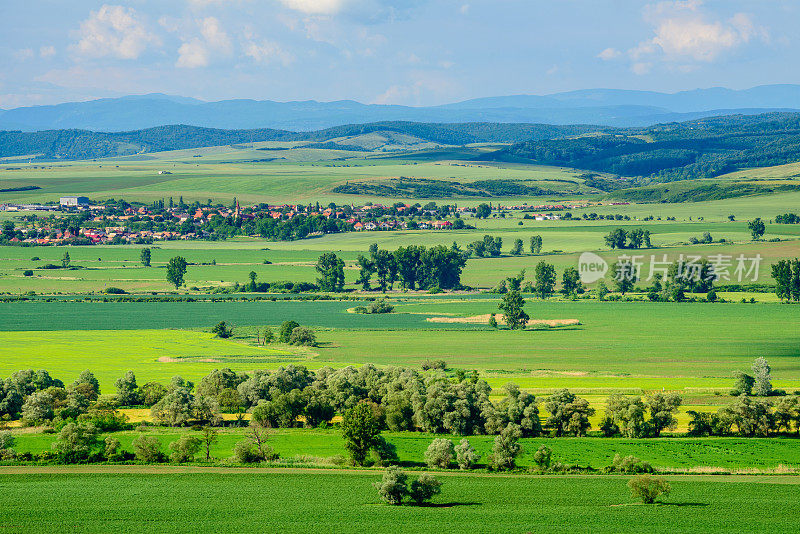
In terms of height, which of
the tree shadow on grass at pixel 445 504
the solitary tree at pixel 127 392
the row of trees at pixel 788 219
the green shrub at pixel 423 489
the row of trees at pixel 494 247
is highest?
the row of trees at pixel 788 219

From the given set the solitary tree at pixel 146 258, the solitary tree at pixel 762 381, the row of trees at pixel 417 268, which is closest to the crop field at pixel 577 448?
the solitary tree at pixel 762 381

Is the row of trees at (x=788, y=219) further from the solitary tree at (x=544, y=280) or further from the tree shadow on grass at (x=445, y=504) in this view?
the tree shadow on grass at (x=445, y=504)

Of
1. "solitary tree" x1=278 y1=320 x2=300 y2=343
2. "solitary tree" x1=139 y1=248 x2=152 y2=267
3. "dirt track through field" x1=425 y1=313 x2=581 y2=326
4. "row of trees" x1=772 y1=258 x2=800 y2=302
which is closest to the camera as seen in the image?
"solitary tree" x1=278 y1=320 x2=300 y2=343

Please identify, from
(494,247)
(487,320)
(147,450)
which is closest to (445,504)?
(147,450)

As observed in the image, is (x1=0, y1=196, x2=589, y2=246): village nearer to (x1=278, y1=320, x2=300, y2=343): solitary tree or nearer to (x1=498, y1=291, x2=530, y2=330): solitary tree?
(x1=498, y1=291, x2=530, y2=330): solitary tree

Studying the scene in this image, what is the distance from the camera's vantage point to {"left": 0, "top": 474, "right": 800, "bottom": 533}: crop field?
38500 mm

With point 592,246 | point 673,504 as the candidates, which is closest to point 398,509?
point 673,504

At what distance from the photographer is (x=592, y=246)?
475 feet

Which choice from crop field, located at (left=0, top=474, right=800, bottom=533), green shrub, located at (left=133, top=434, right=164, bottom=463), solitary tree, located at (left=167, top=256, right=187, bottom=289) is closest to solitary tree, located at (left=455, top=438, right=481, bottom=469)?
crop field, located at (left=0, top=474, right=800, bottom=533)

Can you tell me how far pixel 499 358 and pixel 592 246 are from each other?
71685 mm

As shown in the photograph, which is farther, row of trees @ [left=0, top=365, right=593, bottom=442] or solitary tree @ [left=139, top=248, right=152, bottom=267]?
solitary tree @ [left=139, top=248, right=152, bottom=267]

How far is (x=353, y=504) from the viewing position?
41.3 meters

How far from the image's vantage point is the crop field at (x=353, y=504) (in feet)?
126

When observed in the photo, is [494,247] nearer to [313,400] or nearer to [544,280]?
[544,280]
